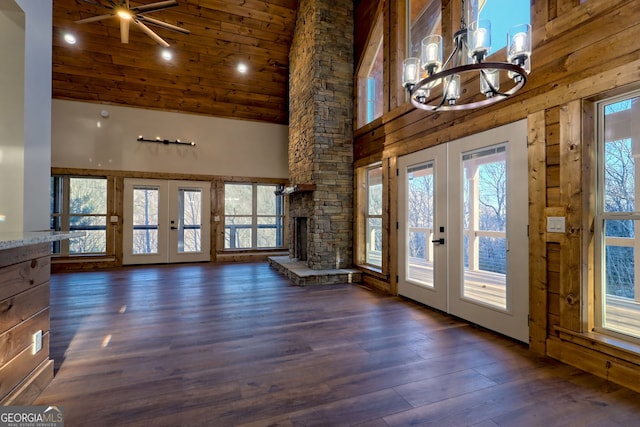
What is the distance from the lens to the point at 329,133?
560 cm

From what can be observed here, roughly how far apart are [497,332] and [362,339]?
4.41 ft

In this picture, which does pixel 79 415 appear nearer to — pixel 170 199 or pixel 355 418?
pixel 355 418

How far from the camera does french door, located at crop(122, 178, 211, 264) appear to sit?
7271 mm

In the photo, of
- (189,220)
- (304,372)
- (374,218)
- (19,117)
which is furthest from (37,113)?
(189,220)

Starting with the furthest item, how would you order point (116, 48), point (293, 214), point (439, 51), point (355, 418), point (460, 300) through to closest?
point (293, 214), point (116, 48), point (460, 300), point (439, 51), point (355, 418)

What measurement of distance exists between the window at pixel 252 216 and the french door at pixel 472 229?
4.88m

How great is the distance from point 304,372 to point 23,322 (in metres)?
1.82

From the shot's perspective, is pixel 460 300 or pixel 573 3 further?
pixel 460 300

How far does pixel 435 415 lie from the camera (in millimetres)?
1791

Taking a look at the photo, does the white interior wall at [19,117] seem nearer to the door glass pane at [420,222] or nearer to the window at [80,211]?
the door glass pane at [420,222]

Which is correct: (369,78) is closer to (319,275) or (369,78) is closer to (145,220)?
(319,275)

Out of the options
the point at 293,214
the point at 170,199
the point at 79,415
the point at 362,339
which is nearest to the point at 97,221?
the point at 170,199

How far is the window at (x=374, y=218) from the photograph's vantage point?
5.21 metres

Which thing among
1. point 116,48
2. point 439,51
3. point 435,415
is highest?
point 116,48
